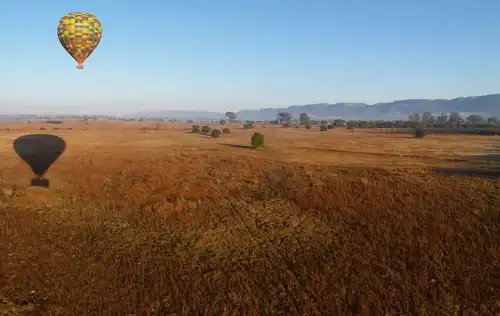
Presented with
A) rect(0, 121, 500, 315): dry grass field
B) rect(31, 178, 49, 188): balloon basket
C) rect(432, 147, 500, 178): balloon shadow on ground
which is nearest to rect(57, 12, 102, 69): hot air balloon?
rect(31, 178, 49, 188): balloon basket

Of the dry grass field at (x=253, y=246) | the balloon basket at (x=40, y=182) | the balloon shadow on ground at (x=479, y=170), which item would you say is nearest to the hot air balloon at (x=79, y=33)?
the balloon basket at (x=40, y=182)

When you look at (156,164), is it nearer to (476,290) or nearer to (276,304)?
(276,304)

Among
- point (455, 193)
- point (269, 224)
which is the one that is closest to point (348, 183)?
point (455, 193)

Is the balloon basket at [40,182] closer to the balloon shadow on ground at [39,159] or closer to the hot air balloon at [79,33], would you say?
the balloon shadow on ground at [39,159]

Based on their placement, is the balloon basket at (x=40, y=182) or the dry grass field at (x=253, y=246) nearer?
the dry grass field at (x=253, y=246)

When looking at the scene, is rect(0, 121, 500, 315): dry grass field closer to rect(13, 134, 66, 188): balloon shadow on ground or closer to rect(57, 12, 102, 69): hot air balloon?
rect(13, 134, 66, 188): balloon shadow on ground

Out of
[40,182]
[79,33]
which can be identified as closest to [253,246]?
[40,182]
